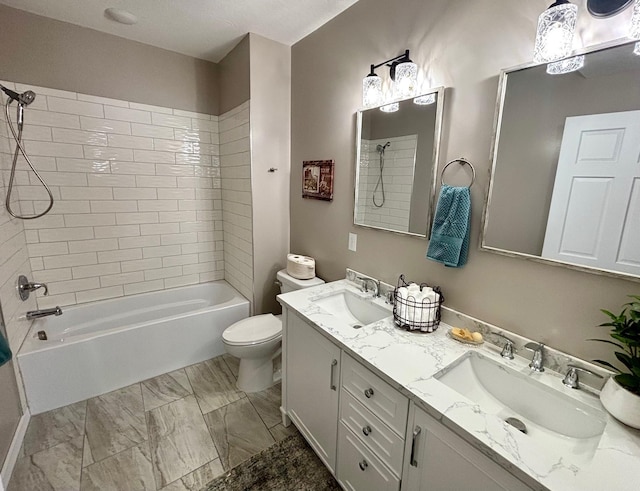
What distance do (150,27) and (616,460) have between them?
3.20m

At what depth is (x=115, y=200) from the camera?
97.5 inches

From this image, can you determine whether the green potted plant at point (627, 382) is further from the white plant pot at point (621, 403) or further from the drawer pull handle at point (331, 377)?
the drawer pull handle at point (331, 377)

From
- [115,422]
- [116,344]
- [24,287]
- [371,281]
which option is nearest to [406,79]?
[371,281]

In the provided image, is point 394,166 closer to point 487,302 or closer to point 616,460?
point 487,302

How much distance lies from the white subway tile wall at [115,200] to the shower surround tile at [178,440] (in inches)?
39.3

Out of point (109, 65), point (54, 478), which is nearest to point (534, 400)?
point (54, 478)

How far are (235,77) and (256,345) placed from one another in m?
2.11

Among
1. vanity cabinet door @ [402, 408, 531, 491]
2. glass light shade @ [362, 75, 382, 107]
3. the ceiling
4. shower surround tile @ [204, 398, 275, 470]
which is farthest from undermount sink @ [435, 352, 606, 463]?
the ceiling

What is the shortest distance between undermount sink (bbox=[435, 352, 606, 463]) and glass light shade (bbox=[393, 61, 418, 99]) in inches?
49.5

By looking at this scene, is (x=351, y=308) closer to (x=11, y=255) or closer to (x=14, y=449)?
(x=14, y=449)

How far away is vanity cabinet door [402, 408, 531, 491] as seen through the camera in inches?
30.6

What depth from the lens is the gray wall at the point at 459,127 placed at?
1051mm

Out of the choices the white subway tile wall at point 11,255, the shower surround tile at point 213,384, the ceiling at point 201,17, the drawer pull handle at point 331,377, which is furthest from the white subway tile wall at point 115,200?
the drawer pull handle at point 331,377

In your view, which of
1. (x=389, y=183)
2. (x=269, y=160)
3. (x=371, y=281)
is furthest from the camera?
(x=269, y=160)
